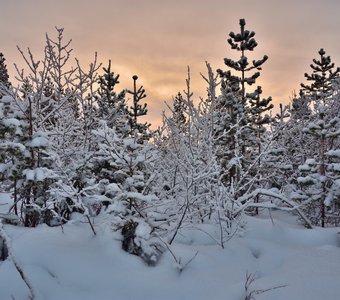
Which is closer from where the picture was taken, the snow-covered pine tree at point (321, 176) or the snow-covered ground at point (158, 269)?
the snow-covered ground at point (158, 269)

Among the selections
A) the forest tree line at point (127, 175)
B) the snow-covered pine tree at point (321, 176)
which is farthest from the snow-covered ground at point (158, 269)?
the snow-covered pine tree at point (321, 176)

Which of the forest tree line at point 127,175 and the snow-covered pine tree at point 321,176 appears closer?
the forest tree line at point 127,175

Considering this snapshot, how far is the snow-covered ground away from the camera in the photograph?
4.37 m

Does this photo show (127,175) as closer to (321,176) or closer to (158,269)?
(158,269)

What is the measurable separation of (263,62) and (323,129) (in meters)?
9.22

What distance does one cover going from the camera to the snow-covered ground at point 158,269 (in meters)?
4.37

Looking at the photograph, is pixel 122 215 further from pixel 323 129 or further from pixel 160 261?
pixel 323 129

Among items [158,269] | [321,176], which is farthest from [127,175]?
[321,176]

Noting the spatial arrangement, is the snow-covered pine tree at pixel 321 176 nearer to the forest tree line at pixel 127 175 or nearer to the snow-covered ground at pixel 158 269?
the forest tree line at pixel 127 175

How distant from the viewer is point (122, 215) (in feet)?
18.4

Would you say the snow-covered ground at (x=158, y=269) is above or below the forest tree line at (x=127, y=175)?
below

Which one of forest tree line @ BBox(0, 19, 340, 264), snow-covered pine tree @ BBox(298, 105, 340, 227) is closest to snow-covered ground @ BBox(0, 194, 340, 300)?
forest tree line @ BBox(0, 19, 340, 264)

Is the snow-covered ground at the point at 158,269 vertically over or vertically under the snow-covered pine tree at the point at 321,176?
under

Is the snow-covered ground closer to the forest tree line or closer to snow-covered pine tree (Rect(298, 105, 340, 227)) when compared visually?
the forest tree line
